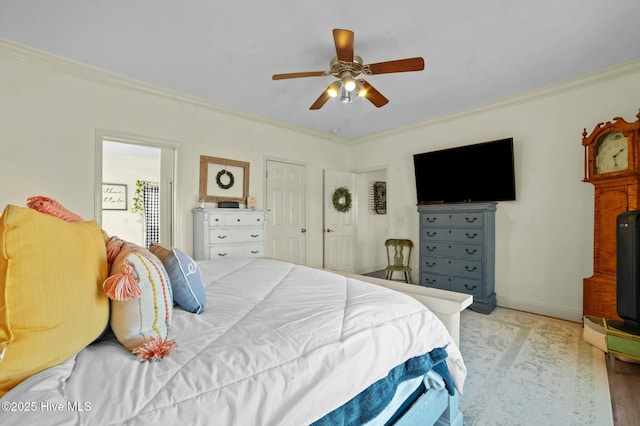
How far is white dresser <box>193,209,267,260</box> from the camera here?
11.3 feet

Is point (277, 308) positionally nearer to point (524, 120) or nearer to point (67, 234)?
point (67, 234)

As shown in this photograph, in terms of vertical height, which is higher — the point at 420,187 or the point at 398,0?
the point at 398,0

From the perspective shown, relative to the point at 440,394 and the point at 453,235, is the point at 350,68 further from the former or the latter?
the point at 453,235

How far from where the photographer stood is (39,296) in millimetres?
675

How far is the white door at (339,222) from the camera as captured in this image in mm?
5031

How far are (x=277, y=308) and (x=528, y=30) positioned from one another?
2811mm

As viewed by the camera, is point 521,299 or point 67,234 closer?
point 67,234

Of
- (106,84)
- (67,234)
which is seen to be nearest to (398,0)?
(67,234)

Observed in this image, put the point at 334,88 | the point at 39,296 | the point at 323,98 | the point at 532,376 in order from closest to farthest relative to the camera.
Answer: the point at 39,296 → the point at 532,376 → the point at 334,88 → the point at 323,98

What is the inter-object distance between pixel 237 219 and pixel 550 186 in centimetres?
373

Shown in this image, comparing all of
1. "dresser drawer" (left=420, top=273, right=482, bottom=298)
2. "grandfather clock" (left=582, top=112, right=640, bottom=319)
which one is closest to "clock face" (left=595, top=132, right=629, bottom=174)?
"grandfather clock" (left=582, top=112, right=640, bottom=319)

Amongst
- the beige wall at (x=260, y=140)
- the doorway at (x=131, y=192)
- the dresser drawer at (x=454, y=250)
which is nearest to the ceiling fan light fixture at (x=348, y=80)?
the beige wall at (x=260, y=140)

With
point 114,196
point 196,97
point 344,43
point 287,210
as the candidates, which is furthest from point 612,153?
point 114,196

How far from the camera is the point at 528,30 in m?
2.25
